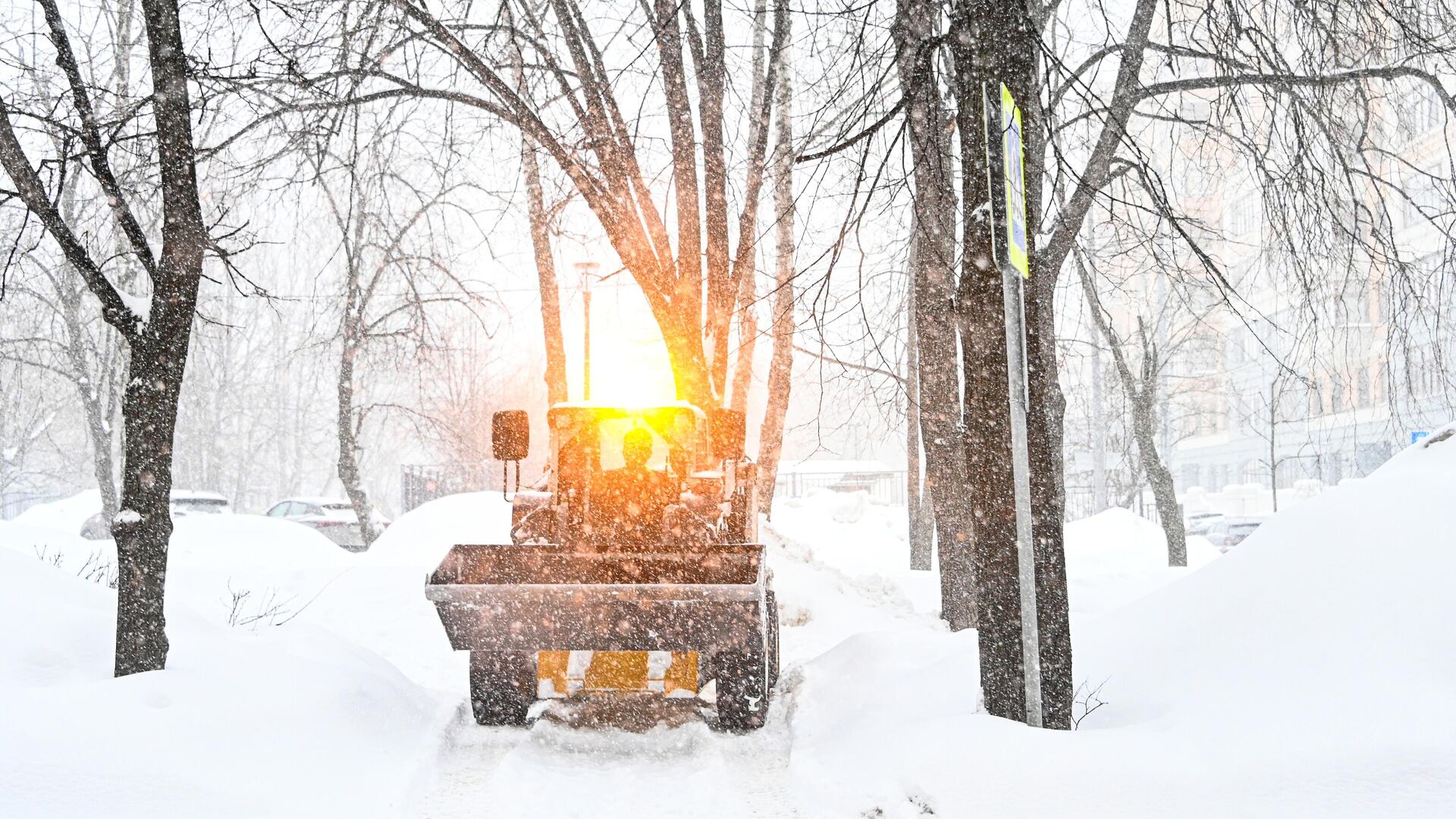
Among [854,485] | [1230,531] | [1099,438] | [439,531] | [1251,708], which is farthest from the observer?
[854,485]

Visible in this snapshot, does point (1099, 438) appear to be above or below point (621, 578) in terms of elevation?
above

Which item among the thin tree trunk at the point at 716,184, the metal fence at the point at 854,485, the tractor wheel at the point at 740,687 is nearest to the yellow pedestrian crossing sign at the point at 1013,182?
the tractor wheel at the point at 740,687

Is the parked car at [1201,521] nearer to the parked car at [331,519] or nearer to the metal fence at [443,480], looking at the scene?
the metal fence at [443,480]

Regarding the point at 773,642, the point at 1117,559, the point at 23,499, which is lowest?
the point at 1117,559

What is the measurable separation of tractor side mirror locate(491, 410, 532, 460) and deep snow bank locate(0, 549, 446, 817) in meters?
1.63

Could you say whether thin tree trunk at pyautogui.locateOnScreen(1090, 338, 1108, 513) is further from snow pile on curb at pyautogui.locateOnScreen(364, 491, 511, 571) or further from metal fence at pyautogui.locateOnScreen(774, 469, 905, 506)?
snow pile on curb at pyautogui.locateOnScreen(364, 491, 511, 571)

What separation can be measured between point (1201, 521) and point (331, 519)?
25.1 meters

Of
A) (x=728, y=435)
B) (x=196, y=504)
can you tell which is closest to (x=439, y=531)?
(x=728, y=435)

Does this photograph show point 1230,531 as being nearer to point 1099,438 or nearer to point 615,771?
point 1099,438

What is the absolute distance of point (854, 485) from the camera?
4969 centimetres

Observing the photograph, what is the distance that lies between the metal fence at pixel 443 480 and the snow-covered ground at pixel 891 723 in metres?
24.6

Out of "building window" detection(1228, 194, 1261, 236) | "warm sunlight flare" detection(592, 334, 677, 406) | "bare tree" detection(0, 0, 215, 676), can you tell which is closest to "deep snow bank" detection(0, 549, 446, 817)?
"bare tree" detection(0, 0, 215, 676)

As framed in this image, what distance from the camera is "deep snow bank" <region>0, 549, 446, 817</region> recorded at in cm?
412

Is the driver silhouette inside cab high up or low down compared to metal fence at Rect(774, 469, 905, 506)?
up
